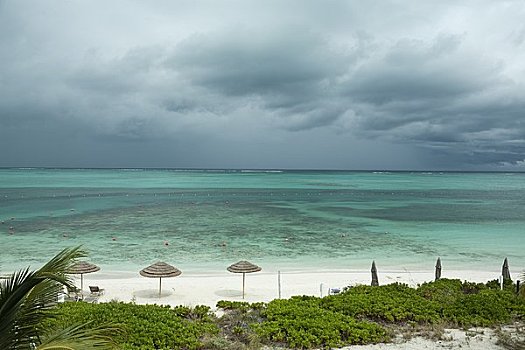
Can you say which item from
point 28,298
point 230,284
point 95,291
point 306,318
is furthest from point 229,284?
point 28,298

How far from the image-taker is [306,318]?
10453mm

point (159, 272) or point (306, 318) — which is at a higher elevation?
point (159, 272)

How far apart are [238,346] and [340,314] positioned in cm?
302

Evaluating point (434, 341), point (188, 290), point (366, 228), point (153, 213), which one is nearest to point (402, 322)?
point (434, 341)

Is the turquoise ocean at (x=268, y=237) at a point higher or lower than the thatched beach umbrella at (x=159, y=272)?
lower

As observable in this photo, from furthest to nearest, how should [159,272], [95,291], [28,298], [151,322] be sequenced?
[95,291], [159,272], [151,322], [28,298]

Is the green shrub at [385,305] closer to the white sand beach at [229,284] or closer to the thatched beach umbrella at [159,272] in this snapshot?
the white sand beach at [229,284]

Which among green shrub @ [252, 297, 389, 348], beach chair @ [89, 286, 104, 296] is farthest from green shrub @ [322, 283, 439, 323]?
beach chair @ [89, 286, 104, 296]

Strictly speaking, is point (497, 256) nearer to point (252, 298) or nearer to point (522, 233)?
point (522, 233)

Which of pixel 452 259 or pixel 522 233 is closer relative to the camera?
pixel 452 259

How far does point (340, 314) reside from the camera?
1075 centimetres

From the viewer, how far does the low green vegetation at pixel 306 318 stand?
9.33 m

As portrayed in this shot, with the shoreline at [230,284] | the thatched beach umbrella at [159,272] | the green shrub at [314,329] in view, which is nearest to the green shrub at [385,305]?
the green shrub at [314,329]

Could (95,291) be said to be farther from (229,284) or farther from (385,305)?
(385,305)
